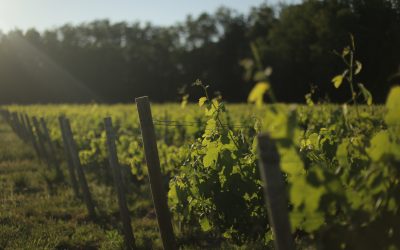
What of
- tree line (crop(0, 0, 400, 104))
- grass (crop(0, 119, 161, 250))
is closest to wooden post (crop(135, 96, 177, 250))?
grass (crop(0, 119, 161, 250))

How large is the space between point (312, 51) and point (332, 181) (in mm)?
41244

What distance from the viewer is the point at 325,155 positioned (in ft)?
12.9

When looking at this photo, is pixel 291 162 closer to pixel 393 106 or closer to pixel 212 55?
pixel 393 106

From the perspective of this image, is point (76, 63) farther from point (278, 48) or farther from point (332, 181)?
point (332, 181)

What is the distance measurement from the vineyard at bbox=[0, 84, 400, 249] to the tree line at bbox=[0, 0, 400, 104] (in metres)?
27.4

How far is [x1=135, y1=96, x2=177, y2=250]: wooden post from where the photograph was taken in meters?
4.20

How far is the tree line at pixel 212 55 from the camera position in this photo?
36.8 metres

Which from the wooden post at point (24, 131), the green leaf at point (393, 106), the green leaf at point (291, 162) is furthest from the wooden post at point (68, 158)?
the wooden post at point (24, 131)

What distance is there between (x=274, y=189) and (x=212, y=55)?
54424 millimetres

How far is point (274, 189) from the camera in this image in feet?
7.41

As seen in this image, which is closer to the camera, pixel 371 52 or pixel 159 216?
pixel 159 216

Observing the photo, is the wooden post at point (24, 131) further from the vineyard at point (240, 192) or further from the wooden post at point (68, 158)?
the wooden post at point (68, 158)

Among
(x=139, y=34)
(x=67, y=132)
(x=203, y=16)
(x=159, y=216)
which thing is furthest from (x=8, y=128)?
(x=139, y=34)

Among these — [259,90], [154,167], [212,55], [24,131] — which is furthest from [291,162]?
[212,55]
